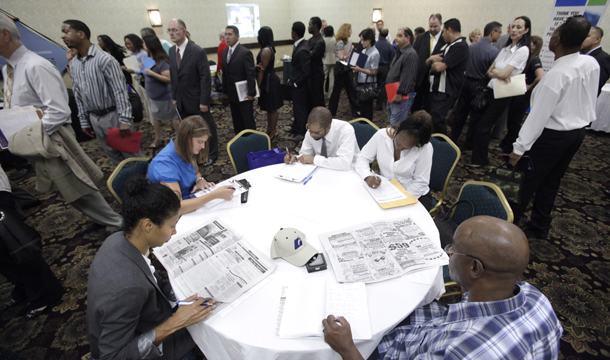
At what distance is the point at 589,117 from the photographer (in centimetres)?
211

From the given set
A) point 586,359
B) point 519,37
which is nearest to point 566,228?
point 586,359

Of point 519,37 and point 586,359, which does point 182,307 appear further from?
point 519,37

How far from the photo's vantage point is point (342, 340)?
992 mm

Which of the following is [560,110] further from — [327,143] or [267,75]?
[267,75]

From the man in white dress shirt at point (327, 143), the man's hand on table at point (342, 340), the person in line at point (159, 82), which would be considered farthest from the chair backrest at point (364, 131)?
the person in line at point (159, 82)

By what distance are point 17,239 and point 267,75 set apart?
3466mm

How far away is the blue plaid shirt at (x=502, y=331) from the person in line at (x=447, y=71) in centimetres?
335

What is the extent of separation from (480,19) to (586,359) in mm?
6885

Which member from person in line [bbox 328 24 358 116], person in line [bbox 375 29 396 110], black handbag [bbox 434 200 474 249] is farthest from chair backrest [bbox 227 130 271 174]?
person in line [bbox 375 29 396 110]

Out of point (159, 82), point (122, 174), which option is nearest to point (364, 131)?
point (122, 174)

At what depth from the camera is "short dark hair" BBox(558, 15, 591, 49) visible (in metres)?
1.84

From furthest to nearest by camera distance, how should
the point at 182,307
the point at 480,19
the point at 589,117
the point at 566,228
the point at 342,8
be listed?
the point at 342,8
the point at 480,19
the point at 566,228
the point at 589,117
the point at 182,307

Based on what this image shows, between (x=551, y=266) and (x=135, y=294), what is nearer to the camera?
(x=135, y=294)

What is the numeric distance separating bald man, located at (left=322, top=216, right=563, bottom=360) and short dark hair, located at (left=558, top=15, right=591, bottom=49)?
186cm
